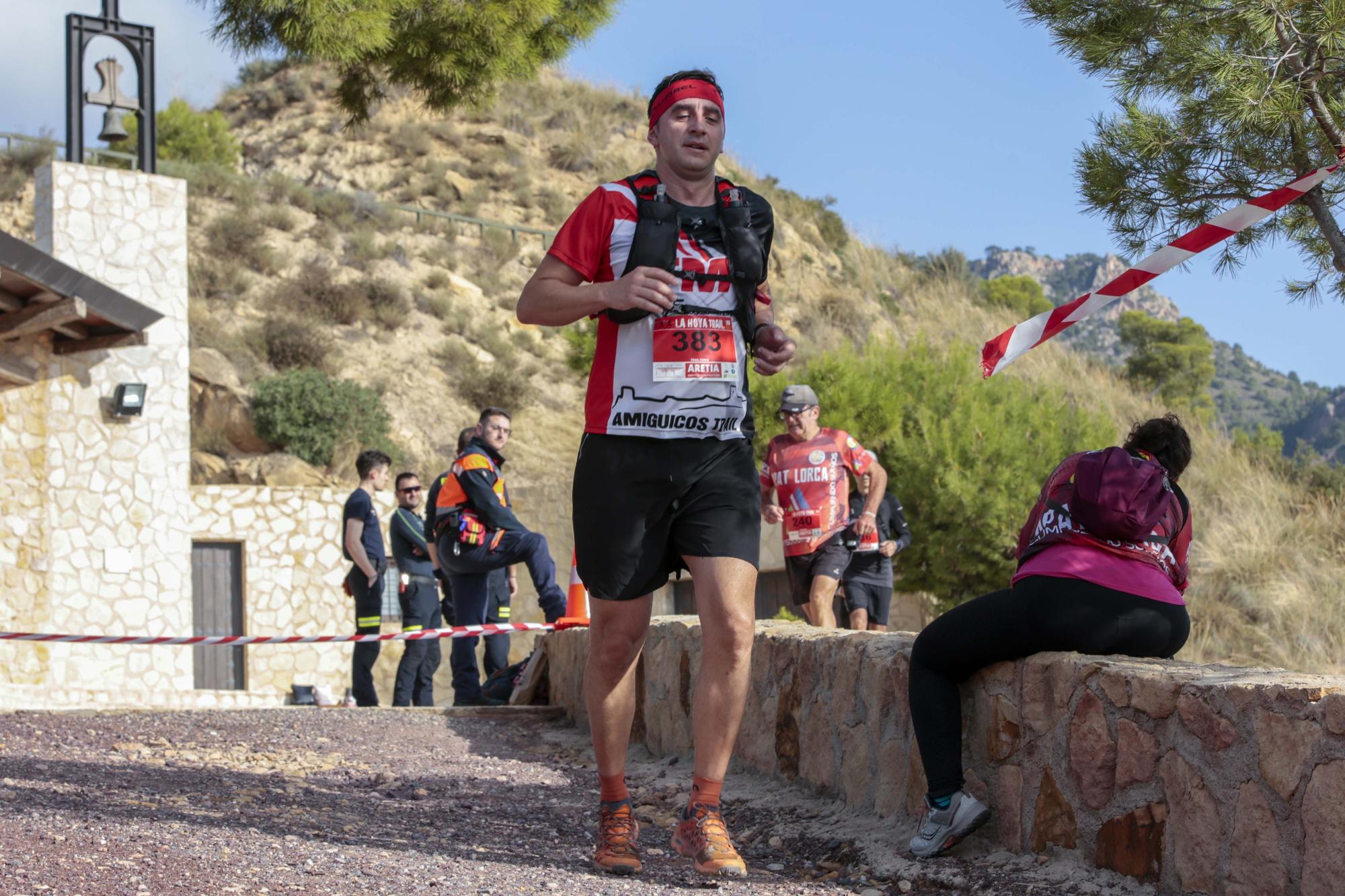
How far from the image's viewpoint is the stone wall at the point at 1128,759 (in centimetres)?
280

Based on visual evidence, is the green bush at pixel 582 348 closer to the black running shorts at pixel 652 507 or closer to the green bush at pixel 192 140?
the black running shorts at pixel 652 507

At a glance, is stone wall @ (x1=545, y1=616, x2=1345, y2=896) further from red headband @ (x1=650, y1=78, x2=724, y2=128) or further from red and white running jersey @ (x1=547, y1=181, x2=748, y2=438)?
red headband @ (x1=650, y1=78, x2=724, y2=128)

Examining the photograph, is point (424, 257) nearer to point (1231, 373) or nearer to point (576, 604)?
point (576, 604)

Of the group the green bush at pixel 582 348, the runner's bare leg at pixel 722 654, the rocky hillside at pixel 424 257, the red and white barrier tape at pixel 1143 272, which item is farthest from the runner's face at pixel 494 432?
the rocky hillside at pixel 424 257

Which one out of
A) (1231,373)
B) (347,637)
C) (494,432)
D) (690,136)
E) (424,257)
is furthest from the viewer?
(1231,373)

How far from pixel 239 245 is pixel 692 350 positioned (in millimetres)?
26887

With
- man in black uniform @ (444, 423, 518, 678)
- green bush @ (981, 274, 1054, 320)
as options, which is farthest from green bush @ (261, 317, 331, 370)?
green bush @ (981, 274, 1054, 320)

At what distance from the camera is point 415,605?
9.43m

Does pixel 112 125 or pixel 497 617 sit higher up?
pixel 112 125

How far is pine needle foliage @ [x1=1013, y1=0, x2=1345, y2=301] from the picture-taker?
4410 millimetres

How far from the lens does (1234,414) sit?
290 ft

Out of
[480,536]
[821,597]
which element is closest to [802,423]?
[821,597]

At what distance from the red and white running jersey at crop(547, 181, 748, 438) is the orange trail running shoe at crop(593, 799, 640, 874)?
100 cm

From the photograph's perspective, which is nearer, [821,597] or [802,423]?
[821,597]
